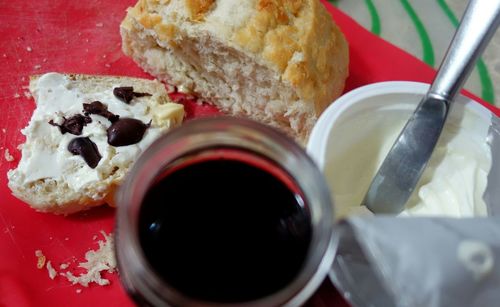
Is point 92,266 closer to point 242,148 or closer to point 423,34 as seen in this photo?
point 242,148

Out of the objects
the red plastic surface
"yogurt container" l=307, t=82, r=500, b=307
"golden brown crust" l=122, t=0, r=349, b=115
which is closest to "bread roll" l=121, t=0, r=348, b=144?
"golden brown crust" l=122, t=0, r=349, b=115

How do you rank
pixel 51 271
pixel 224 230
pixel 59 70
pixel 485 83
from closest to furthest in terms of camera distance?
pixel 224 230 → pixel 51 271 → pixel 59 70 → pixel 485 83

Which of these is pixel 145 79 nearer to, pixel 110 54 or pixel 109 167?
pixel 110 54

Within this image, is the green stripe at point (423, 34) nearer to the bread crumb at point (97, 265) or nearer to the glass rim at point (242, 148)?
the glass rim at point (242, 148)

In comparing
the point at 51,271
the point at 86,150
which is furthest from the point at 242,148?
the point at 51,271

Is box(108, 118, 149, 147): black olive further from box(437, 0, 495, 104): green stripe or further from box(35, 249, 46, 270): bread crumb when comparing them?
box(437, 0, 495, 104): green stripe

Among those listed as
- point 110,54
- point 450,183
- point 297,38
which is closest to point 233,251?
point 450,183
